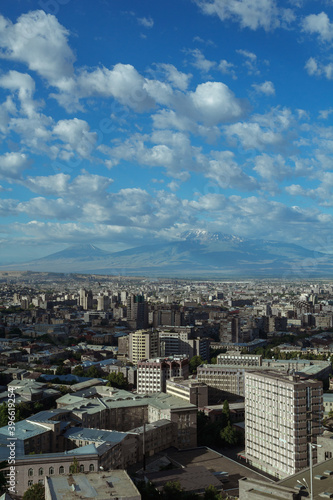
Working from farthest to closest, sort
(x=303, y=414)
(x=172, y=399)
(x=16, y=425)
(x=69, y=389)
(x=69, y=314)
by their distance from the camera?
1. (x=69, y=314)
2. (x=69, y=389)
3. (x=172, y=399)
4. (x=16, y=425)
5. (x=303, y=414)

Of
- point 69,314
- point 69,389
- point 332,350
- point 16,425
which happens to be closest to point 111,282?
point 69,314

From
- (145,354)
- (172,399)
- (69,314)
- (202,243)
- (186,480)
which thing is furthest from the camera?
(202,243)

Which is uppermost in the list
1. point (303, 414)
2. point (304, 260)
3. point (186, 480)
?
point (304, 260)

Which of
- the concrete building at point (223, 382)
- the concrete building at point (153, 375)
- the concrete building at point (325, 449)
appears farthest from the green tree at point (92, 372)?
the concrete building at point (325, 449)

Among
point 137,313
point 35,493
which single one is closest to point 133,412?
point 35,493

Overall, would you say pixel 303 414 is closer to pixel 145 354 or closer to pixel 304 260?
pixel 145 354

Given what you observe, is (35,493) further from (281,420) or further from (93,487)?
(281,420)

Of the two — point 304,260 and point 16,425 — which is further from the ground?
point 304,260
